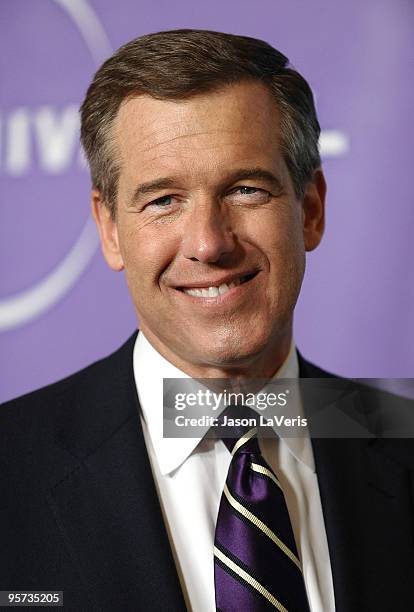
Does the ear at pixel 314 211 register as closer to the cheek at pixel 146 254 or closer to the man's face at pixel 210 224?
the man's face at pixel 210 224

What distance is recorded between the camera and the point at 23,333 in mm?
1847

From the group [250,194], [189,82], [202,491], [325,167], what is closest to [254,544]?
[202,491]

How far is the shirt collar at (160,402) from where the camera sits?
140 centimetres

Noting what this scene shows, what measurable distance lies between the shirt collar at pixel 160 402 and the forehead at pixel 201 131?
1.01ft

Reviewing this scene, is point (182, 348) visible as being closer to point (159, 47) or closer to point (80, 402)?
point (80, 402)

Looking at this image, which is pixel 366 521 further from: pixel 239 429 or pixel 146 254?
pixel 146 254

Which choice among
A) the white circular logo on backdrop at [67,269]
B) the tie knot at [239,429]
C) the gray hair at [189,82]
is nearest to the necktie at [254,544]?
the tie knot at [239,429]

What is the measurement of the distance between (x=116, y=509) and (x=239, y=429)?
22cm

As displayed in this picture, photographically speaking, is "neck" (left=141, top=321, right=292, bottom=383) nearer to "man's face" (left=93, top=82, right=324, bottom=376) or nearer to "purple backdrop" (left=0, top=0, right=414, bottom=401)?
"man's face" (left=93, top=82, right=324, bottom=376)

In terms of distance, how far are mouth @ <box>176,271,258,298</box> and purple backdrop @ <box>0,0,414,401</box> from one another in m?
0.43

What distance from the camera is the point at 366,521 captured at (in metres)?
1.40

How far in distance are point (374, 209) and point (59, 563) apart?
0.92 meters

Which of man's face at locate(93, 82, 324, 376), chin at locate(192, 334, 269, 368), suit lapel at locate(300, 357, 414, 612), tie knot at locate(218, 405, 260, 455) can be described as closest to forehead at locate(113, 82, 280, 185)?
man's face at locate(93, 82, 324, 376)

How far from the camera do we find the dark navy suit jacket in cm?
128
